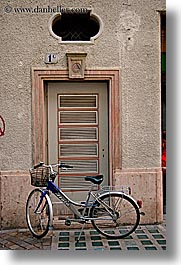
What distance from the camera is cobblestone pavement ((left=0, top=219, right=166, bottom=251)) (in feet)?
17.2

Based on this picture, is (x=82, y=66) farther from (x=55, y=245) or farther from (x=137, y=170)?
(x=55, y=245)

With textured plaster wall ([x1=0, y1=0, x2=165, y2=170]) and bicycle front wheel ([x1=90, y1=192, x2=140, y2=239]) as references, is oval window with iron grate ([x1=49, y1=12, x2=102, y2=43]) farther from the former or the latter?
bicycle front wheel ([x1=90, y1=192, x2=140, y2=239])

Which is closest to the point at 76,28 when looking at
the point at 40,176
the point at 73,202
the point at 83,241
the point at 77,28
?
the point at 77,28

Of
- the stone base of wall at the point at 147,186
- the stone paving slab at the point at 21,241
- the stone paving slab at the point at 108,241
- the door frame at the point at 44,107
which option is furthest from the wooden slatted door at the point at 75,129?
the stone paving slab at the point at 21,241

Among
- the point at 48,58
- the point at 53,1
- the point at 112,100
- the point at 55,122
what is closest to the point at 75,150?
the point at 55,122

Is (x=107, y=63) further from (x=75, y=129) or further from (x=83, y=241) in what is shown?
(x=83, y=241)

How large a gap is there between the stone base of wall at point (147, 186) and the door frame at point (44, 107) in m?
0.15

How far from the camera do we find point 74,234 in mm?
5699

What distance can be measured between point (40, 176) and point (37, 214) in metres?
0.53

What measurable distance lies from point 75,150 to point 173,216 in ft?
5.15

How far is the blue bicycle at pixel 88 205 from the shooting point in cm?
545

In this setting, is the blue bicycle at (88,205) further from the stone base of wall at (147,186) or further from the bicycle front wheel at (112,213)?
the stone base of wall at (147,186)

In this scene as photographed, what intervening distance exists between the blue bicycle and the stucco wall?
0.53 meters

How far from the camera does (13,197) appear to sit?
5.88 meters
